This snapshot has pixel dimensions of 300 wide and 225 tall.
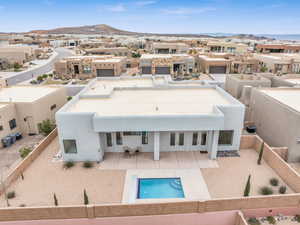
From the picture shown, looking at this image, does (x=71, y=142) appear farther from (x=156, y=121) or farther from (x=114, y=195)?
(x=156, y=121)

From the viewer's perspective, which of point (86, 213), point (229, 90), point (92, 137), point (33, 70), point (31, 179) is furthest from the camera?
point (33, 70)

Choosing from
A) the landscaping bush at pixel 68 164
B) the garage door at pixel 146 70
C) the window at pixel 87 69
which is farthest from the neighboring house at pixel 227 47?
the landscaping bush at pixel 68 164

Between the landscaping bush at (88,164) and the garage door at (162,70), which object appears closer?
the landscaping bush at (88,164)

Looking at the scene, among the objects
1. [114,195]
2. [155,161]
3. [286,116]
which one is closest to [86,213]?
[114,195]

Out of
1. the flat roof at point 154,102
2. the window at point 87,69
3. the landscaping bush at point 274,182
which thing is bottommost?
the landscaping bush at point 274,182

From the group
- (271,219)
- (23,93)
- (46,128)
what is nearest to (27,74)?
(23,93)

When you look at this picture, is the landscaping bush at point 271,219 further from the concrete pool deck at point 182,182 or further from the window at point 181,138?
the window at point 181,138

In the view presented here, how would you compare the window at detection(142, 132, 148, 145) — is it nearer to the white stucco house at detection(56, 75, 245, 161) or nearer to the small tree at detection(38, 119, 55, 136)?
the white stucco house at detection(56, 75, 245, 161)

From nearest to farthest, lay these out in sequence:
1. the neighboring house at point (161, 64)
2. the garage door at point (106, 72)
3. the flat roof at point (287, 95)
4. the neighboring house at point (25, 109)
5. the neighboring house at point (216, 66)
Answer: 1. the flat roof at point (287, 95)
2. the neighboring house at point (25, 109)
3. the garage door at point (106, 72)
4. the neighboring house at point (161, 64)
5. the neighboring house at point (216, 66)

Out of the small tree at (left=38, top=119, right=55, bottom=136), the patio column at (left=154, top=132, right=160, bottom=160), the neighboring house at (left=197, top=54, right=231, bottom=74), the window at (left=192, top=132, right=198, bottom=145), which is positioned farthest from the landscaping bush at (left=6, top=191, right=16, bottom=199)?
the neighboring house at (left=197, top=54, right=231, bottom=74)

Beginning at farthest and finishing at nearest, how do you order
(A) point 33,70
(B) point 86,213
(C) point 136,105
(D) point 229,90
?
1. (A) point 33,70
2. (D) point 229,90
3. (C) point 136,105
4. (B) point 86,213
